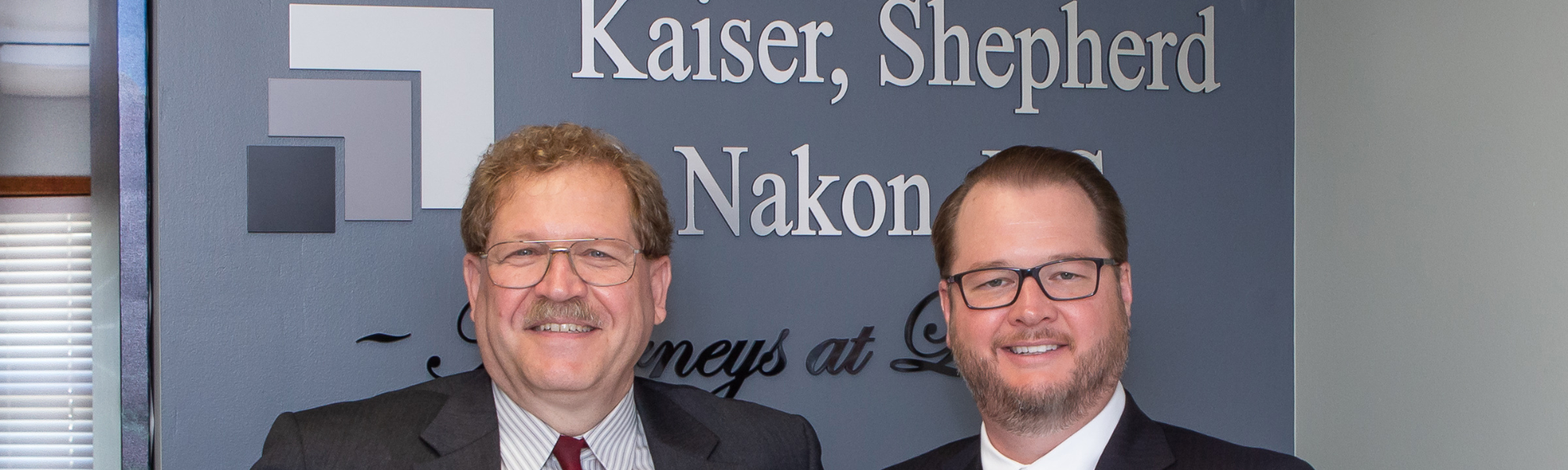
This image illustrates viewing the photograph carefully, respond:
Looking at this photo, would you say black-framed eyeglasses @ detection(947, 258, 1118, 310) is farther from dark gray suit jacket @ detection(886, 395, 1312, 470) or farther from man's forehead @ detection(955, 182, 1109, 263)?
dark gray suit jacket @ detection(886, 395, 1312, 470)

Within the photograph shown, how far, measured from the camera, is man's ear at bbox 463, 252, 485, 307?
6.51ft

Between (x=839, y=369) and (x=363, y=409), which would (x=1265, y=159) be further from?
(x=363, y=409)

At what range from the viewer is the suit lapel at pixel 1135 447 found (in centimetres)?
173

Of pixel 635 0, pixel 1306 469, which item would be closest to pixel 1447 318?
pixel 1306 469

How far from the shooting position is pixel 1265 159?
9.30ft

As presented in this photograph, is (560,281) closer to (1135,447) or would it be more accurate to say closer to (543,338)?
(543,338)

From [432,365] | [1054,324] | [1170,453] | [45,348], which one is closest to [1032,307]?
[1054,324]

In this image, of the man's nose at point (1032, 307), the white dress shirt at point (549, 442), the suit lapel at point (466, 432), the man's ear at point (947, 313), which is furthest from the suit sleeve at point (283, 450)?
the man's nose at point (1032, 307)

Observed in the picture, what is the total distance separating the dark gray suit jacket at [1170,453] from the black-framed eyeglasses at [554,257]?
2.97 feet

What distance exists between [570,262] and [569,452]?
0.36 m

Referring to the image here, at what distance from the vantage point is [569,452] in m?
1.94

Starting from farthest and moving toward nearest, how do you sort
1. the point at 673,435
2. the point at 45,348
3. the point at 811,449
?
the point at 45,348 < the point at 811,449 < the point at 673,435

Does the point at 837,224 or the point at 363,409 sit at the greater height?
the point at 837,224

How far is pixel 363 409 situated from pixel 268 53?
1.01 meters
